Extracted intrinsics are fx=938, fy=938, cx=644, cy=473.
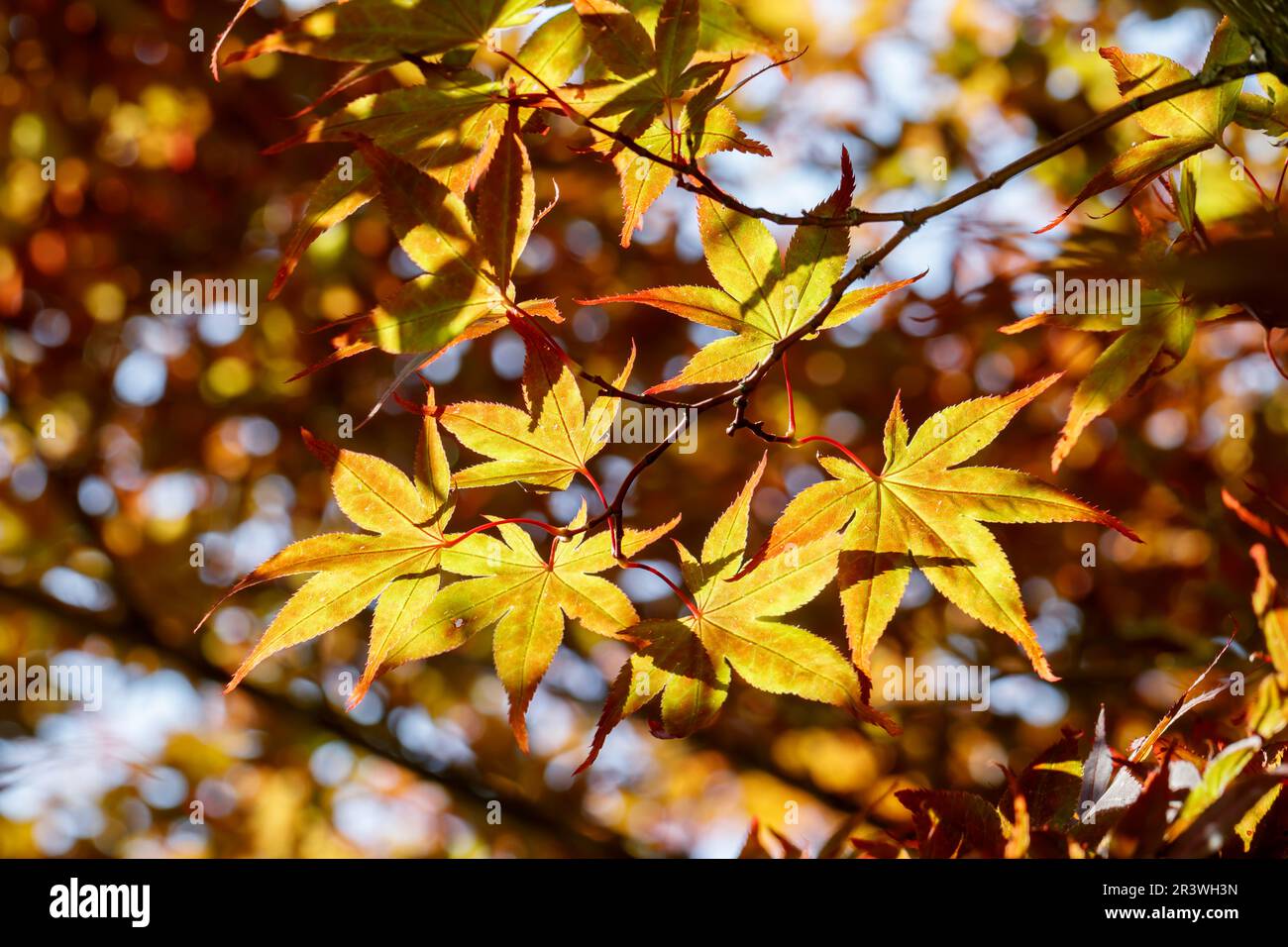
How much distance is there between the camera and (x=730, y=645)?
777 mm

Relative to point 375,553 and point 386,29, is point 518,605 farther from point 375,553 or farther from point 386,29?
point 386,29

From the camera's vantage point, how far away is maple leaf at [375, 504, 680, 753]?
0.77 metres

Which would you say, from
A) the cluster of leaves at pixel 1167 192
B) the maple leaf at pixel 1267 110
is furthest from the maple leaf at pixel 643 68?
the maple leaf at pixel 1267 110

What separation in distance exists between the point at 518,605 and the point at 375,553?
0.13 m

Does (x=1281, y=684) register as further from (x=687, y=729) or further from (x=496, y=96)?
(x=496, y=96)

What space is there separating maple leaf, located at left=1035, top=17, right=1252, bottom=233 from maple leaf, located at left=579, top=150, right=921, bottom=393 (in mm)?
185

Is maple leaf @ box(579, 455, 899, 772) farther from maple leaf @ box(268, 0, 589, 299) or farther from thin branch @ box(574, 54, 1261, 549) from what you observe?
maple leaf @ box(268, 0, 589, 299)

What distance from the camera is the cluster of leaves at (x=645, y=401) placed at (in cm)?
69

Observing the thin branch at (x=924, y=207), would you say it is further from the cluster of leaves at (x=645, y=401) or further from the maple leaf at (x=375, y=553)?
the maple leaf at (x=375, y=553)

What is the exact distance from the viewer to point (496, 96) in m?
0.72

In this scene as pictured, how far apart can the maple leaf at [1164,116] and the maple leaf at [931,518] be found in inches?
7.6

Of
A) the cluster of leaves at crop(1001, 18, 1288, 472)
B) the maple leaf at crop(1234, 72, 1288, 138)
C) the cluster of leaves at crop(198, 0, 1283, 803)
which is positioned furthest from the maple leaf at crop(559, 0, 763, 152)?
the maple leaf at crop(1234, 72, 1288, 138)
